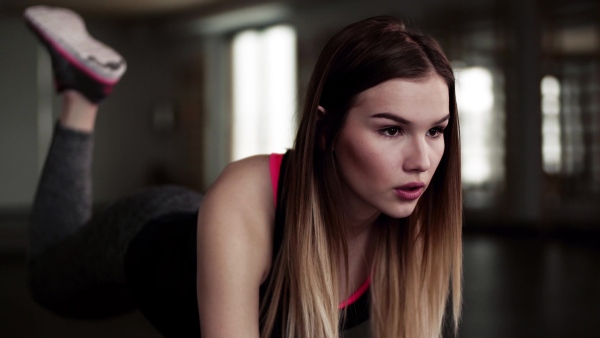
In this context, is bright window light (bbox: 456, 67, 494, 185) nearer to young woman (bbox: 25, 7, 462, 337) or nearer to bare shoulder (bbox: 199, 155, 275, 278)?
young woman (bbox: 25, 7, 462, 337)

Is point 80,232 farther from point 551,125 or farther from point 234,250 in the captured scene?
point 551,125

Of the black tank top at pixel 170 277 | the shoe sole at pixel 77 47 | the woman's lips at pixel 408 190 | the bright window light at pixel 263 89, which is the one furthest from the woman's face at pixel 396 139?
the bright window light at pixel 263 89

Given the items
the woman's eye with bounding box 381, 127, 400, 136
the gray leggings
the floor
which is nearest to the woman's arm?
the woman's eye with bounding box 381, 127, 400, 136

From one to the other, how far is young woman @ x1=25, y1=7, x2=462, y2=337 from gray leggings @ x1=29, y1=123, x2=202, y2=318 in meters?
0.12

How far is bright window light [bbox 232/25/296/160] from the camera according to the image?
8062 millimetres

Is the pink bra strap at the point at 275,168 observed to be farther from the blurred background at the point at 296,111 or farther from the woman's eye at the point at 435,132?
the woman's eye at the point at 435,132

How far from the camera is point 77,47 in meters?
1.94

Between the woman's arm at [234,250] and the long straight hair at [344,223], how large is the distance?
1.6 inches

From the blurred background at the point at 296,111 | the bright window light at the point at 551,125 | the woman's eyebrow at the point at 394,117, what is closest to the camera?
the woman's eyebrow at the point at 394,117

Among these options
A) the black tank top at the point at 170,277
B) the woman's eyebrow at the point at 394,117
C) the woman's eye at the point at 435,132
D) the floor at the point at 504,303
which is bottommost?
the floor at the point at 504,303

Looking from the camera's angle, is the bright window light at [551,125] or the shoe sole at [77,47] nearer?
the shoe sole at [77,47]

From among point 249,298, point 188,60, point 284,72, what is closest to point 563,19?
point 284,72

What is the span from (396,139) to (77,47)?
1.22 metres

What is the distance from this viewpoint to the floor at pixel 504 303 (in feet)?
8.07
